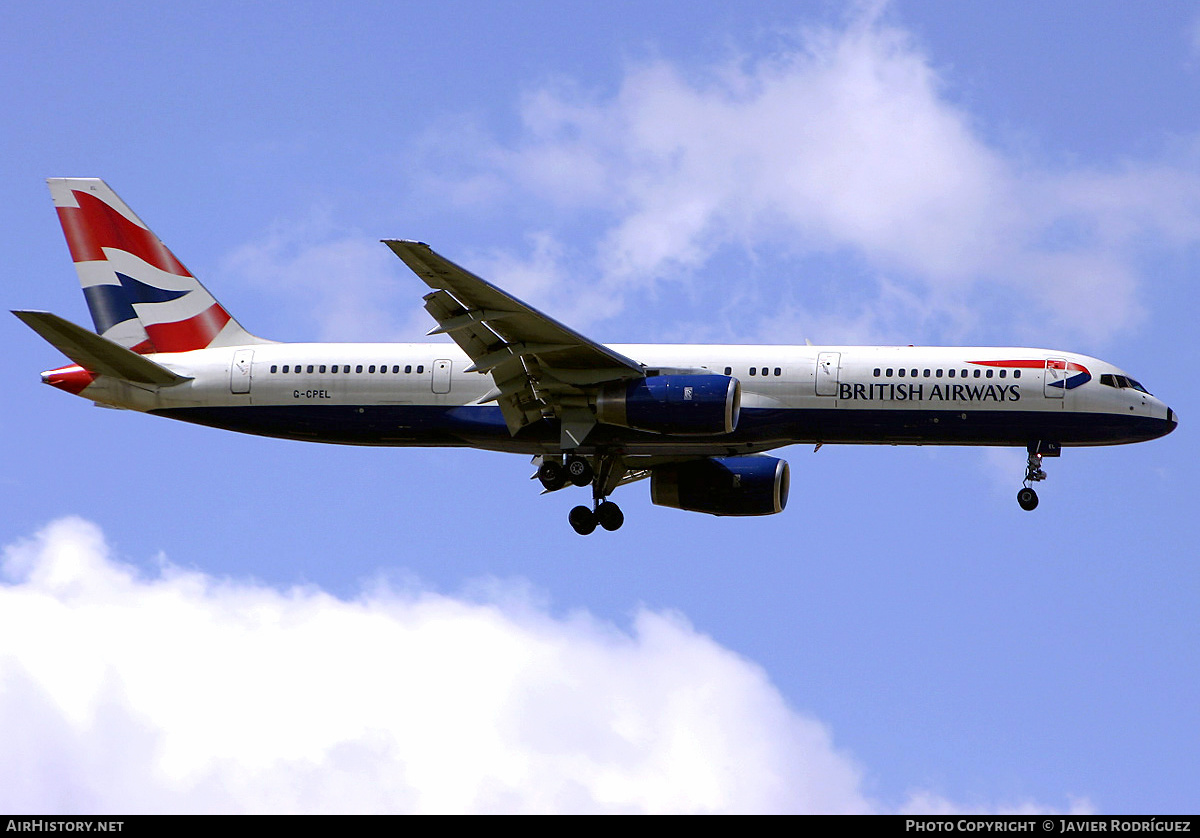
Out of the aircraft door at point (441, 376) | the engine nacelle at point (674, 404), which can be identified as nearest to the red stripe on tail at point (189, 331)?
the aircraft door at point (441, 376)

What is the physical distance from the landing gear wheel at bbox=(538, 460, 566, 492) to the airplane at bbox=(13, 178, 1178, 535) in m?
0.07

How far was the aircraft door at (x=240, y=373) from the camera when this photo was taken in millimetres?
43500

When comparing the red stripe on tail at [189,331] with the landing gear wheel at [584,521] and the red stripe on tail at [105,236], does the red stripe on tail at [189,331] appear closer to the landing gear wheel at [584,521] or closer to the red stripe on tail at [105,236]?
the red stripe on tail at [105,236]

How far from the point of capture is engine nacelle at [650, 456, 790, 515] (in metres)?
46.9

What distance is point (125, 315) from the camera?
47031 millimetres

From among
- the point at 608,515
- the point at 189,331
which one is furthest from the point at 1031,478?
the point at 189,331

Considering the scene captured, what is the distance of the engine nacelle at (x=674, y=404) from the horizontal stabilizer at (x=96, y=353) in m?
12.2

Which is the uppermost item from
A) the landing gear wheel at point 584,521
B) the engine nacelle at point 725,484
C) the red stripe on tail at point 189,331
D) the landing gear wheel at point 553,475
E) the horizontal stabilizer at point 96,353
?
the red stripe on tail at point 189,331

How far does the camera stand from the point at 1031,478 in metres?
41.9
